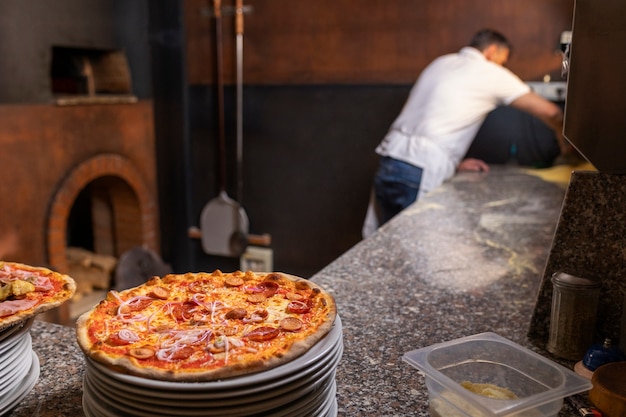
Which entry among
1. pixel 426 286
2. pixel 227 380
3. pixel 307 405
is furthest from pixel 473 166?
pixel 227 380

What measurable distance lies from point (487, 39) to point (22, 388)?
3.28 meters

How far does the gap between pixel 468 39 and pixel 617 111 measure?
9.51ft

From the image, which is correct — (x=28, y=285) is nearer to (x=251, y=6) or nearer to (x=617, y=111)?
(x=617, y=111)

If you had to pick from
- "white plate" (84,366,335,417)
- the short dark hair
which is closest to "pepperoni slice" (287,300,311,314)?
"white plate" (84,366,335,417)

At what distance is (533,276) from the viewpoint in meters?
1.95

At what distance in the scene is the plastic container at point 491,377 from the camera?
0.96 metres

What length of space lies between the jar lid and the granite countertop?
193mm

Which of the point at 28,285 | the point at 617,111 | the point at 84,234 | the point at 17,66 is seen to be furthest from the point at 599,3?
the point at 84,234

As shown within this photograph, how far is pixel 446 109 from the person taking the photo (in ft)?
11.8

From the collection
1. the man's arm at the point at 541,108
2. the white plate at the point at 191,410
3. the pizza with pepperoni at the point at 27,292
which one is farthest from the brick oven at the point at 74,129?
the white plate at the point at 191,410

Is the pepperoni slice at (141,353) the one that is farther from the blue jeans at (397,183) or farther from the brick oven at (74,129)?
the brick oven at (74,129)

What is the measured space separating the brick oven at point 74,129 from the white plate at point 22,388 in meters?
2.75

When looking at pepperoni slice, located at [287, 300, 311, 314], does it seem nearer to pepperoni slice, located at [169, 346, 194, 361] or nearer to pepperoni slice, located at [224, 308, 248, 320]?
pepperoni slice, located at [224, 308, 248, 320]

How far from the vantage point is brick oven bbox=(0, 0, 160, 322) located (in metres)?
3.58
